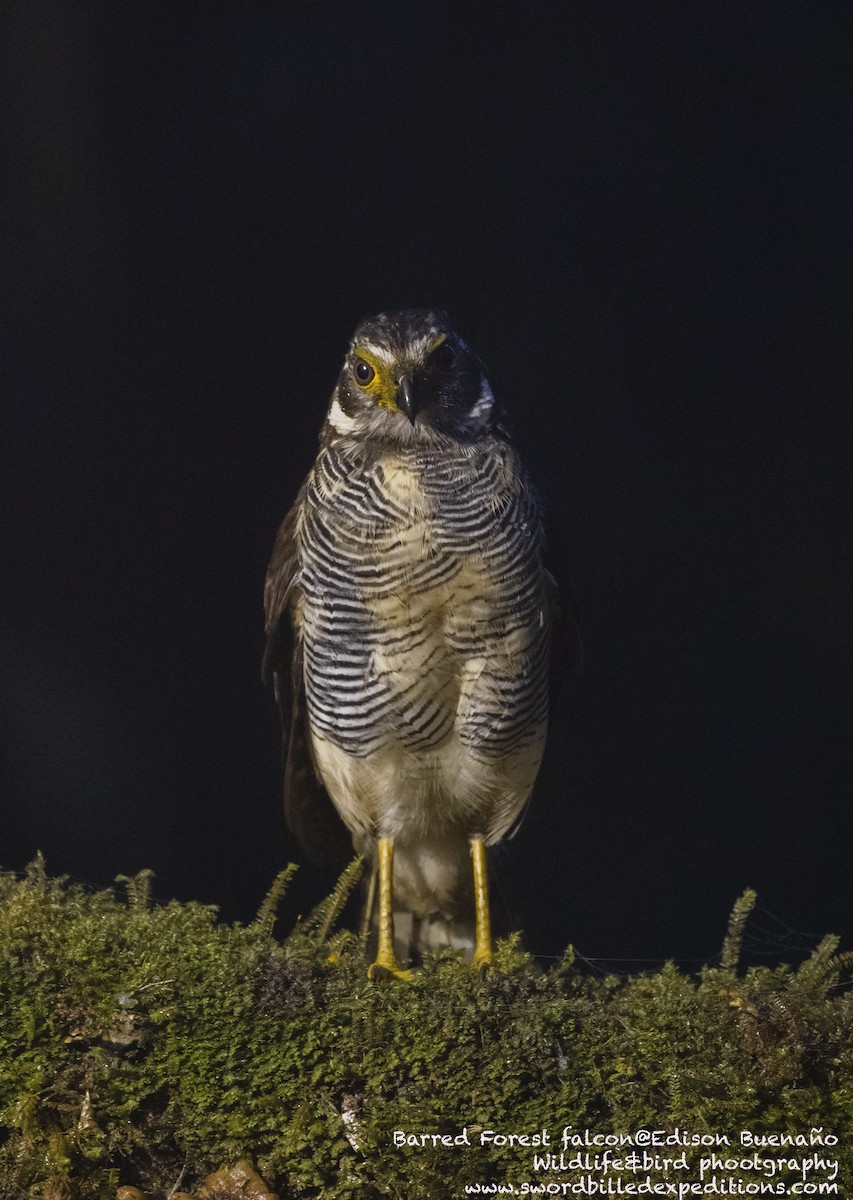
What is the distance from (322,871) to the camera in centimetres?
317

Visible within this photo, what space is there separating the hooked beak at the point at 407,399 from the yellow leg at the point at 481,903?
88 cm

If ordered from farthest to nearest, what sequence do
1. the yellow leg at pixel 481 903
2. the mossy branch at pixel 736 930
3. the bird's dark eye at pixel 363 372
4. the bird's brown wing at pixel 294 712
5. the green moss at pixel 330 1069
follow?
the bird's brown wing at pixel 294 712, the yellow leg at pixel 481 903, the bird's dark eye at pixel 363 372, the mossy branch at pixel 736 930, the green moss at pixel 330 1069

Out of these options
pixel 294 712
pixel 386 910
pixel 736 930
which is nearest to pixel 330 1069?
pixel 386 910

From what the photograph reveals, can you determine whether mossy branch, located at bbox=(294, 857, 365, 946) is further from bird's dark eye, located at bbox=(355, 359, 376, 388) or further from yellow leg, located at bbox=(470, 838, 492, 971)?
bird's dark eye, located at bbox=(355, 359, 376, 388)

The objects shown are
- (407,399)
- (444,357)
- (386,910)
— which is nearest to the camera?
(407,399)

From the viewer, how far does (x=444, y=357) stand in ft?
7.30

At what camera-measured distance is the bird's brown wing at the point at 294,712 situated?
97.3 inches

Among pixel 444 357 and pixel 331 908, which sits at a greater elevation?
pixel 444 357

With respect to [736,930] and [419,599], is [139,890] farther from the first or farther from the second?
[736,930]

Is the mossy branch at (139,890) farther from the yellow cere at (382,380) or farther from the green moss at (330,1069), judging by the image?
the yellow cere at (382,380)

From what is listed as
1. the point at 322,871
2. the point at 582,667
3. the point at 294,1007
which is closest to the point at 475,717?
the point at 582,667

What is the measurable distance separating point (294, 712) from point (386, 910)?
452mm

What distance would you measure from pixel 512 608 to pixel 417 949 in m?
0.89

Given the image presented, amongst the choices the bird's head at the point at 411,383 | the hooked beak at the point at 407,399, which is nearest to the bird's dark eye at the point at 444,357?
the bird's head at the point at 411,383
